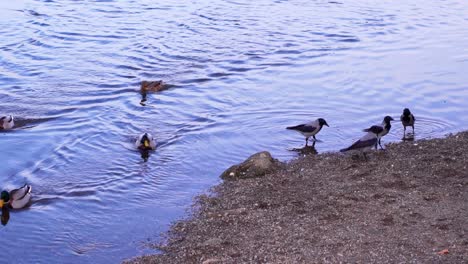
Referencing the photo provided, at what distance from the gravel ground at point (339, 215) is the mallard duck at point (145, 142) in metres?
2.73

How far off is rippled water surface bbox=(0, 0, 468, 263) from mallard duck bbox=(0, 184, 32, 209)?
6.0 inches

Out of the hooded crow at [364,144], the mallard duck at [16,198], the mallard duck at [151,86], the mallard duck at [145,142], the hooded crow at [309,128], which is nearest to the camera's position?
the mallard duck at [16,198]

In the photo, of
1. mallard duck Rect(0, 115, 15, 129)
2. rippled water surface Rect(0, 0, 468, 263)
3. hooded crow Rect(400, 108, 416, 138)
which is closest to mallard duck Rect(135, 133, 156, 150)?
rippled water surface Rect(0, 0, 468, 263)

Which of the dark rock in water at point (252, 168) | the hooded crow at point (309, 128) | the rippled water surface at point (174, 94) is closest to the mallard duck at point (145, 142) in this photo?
the rippled water surface at point (174, 94)

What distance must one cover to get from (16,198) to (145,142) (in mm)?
3347

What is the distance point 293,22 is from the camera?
30312 mm

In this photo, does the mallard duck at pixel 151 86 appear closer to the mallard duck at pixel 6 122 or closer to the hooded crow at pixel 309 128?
the mallard duck at pixel 6 122

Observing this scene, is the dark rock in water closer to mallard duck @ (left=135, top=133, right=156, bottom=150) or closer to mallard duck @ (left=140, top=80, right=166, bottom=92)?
mallard duck @ (left=135, top=133, right=156, bottom=150)

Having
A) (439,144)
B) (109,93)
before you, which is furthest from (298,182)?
(109,93)

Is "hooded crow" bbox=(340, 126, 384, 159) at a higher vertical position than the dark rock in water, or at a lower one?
higher

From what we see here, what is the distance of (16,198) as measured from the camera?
1280 centimetres

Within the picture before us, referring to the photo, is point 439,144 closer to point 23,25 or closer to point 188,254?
point 188,254

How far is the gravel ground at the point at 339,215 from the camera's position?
9805 millimetres

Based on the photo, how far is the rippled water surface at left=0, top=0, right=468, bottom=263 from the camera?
12.8m
